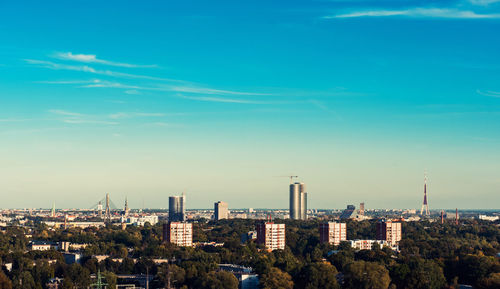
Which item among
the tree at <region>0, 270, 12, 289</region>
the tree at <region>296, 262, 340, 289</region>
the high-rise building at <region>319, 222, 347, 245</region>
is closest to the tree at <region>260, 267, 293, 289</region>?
the tree at <region>296, 262, 340, 289</region>

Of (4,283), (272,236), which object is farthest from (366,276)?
(272,236)

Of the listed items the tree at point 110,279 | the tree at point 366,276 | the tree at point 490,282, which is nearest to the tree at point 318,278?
the tree at point 366,276

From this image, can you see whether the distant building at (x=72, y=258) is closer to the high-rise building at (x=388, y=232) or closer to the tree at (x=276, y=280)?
the tree at (x=276, y=280)

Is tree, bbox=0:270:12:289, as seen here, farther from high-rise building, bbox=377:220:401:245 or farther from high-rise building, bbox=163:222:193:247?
high-rise building, bbox=377:220:401:245

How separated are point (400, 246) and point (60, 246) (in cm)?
3941

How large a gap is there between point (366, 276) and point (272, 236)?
45.7 meters

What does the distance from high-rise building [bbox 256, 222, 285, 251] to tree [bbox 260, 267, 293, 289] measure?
1673 inches

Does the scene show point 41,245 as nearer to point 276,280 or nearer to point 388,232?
point 388,232

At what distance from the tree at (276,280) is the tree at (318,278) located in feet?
3.03

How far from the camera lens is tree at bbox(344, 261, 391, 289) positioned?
53.2 m

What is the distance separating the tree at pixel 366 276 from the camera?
53156 millimetres

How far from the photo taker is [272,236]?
327ft

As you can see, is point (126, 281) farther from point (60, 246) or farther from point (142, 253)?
point (60, 246)

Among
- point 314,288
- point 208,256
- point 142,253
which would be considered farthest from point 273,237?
point 314,288
